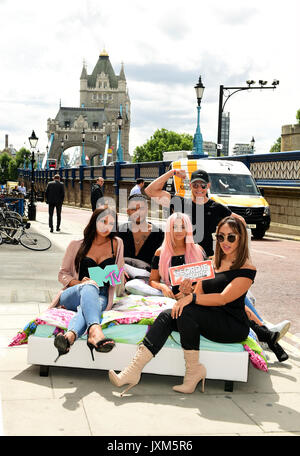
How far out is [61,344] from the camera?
14.0ft

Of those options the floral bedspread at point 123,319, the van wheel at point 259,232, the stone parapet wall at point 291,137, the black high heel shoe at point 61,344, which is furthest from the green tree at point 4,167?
the black high heel shoe at point 61,344

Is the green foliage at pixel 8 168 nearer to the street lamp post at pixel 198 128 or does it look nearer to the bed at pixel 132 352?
the street lamp post at pixel 198 128

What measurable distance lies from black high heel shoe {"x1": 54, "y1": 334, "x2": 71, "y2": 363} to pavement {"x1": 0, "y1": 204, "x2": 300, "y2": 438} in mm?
278

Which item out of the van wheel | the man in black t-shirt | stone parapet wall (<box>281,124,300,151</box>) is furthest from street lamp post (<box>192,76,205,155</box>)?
stone parapet wall (<box>281,124,300,151</box>)

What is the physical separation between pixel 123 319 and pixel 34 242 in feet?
30.8

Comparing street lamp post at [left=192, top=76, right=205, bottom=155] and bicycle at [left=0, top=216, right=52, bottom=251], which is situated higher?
street lamp post at [left=192, top=76, right=205, bottom=155]

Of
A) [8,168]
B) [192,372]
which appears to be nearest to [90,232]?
[192,372]

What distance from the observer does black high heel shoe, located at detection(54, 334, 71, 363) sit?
14.0 ft

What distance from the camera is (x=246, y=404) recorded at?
4145 mm

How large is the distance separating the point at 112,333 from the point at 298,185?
15481 mm

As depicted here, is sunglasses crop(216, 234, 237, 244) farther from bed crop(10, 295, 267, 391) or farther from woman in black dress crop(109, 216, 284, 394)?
bed crop(10, 295, 267, 391)

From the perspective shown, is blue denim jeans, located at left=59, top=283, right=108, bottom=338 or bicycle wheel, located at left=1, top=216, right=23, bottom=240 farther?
bicycle wheel, located at left=1, top=216, right=23, bottom=240

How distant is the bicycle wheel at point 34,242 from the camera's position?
13.5m
